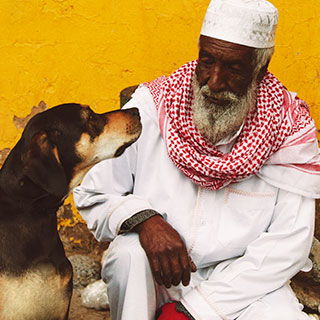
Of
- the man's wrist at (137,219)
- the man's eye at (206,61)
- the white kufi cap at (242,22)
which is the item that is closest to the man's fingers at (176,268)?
the man's wrist at (137,219)

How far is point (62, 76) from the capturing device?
4.52m

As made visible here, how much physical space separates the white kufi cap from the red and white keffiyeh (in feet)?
0.84

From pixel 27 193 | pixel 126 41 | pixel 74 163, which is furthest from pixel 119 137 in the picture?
pixel 126 41

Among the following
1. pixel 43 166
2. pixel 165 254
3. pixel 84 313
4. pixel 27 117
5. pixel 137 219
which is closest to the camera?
pixel 43 166

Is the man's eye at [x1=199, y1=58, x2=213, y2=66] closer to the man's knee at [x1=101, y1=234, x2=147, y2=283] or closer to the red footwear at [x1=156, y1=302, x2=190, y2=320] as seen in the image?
the man's knee at [x1=101, y1=234, x2=147, y2=283]

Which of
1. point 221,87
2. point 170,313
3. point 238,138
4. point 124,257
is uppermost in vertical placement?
point 221,87

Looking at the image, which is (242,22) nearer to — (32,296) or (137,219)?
(137,219)

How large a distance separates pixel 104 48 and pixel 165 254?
2.04m

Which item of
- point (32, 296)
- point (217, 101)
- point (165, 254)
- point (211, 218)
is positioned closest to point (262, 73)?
point (217, 101)

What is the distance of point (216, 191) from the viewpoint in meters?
3.16

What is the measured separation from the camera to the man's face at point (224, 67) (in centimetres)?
305

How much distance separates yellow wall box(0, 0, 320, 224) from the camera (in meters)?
4.31

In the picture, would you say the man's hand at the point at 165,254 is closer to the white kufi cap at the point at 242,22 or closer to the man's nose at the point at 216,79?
the man's nose at the point at 216,79

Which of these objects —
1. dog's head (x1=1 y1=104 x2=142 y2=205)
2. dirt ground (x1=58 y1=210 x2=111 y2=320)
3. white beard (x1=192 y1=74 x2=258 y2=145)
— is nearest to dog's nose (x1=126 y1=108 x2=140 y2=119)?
dog's head (x1=1 y1=104 x2=142 y2=205)
